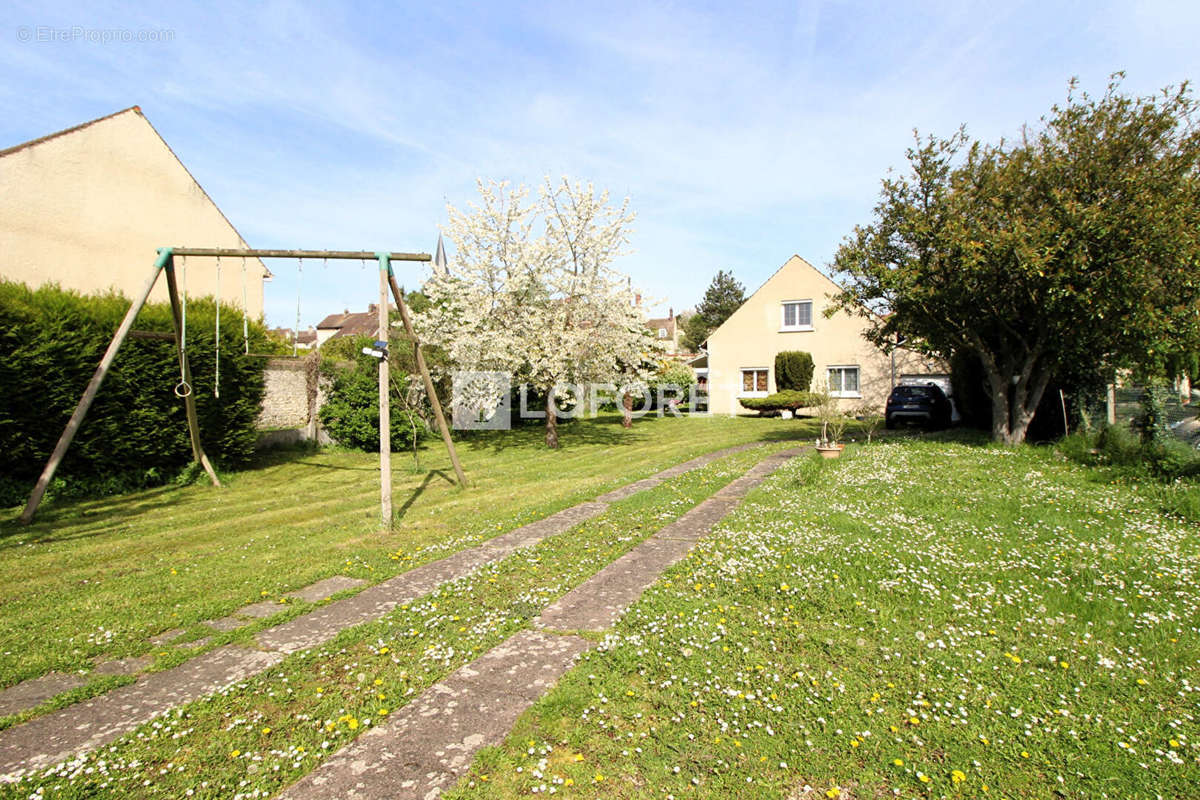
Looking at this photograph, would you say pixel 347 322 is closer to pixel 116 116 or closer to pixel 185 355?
pixel 116 116

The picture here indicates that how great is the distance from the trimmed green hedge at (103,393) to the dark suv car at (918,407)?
825 inches

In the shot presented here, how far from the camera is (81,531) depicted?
27.6 ft

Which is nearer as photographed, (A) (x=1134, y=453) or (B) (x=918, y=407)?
(A) (x=1134, y=453)

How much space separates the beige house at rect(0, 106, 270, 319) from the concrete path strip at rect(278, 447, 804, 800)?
14683 millimetres

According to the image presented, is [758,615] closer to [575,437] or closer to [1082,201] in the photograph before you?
[1082,201]

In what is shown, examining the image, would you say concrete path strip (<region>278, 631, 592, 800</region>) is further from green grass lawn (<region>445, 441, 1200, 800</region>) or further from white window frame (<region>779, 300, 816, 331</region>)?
white window frame (<region>779, 300, 816, 331</region>)

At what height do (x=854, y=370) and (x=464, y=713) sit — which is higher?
(x=854, y=370)

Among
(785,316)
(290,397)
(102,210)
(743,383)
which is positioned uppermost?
(102,210)

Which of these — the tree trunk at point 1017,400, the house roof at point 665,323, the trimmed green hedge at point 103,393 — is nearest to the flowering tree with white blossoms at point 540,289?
the trimmed green hedge at point 103,393

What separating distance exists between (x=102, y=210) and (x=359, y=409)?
979 centimetres

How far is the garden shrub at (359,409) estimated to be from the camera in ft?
56.2

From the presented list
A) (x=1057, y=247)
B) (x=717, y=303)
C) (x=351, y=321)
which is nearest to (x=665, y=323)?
(x=717, y=303)

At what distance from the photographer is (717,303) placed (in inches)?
2427

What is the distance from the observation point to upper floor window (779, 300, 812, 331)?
30.1 meters
